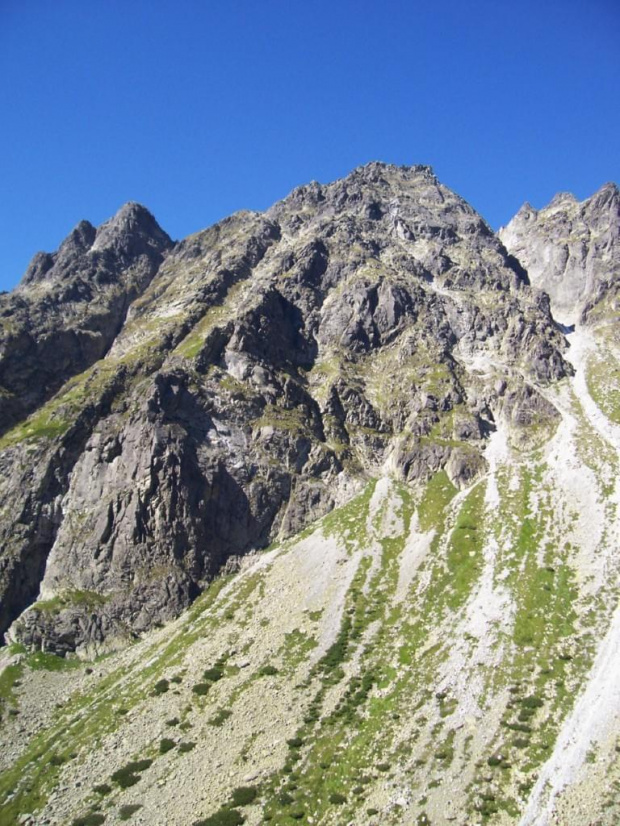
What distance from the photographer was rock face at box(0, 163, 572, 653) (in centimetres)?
10644

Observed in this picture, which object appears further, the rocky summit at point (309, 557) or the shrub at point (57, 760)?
the shrub at point (57, 760)

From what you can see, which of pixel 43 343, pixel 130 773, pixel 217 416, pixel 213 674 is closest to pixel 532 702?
pixel 213 674

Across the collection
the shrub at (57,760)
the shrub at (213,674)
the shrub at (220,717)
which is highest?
the shrub at (57,760)

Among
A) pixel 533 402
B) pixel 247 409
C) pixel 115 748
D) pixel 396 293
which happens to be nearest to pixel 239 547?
pixel 247 409

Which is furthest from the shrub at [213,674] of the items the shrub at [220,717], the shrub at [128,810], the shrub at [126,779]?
the shrub at [128,810]

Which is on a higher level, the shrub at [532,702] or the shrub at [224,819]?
the shrub at [224,819]

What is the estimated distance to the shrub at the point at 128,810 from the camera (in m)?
50.6

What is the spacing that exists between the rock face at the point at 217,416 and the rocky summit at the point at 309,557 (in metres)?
0.64

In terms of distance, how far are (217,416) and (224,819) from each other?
9433 centimetres

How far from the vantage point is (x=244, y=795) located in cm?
4975

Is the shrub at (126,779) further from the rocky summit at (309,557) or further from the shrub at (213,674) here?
the shrub at (213,674)

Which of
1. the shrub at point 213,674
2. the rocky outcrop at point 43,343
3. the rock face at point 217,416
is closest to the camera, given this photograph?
the shrub at point 213,674

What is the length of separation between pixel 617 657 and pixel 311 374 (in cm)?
A: 11627

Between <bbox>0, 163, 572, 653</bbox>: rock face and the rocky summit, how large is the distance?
0.64 m
